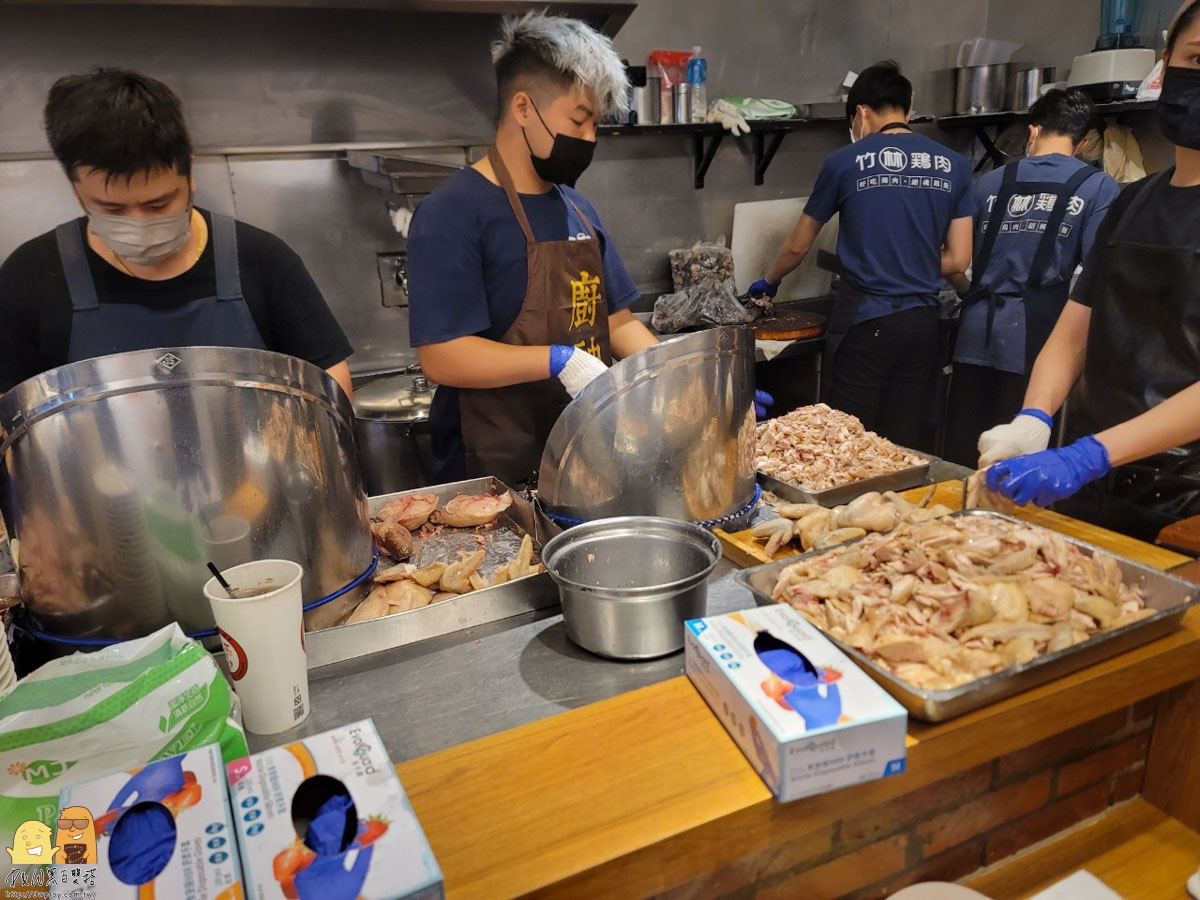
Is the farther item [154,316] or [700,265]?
[700,265]

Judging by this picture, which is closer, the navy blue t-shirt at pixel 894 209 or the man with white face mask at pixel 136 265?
the man with white face mask at pixel 136 265

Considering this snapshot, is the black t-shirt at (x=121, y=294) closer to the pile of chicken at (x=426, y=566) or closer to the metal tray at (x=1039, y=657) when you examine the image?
the pile of chicken at (x=426, y=566)

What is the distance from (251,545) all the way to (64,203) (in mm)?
3241

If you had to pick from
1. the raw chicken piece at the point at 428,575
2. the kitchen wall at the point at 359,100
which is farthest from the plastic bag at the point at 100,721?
the kitchen wall at the point at 359,100

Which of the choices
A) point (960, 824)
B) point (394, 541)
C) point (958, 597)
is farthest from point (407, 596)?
point (960, 824)

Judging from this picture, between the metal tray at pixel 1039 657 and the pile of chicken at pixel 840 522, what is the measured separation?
0.18 m

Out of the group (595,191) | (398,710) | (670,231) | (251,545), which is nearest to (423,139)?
(595,191)

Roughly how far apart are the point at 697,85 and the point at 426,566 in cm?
401

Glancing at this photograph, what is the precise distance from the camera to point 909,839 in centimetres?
→ 137

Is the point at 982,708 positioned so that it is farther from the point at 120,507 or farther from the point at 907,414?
the point at 907,414

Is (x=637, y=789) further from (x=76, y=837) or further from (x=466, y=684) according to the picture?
(x=76, y=837)

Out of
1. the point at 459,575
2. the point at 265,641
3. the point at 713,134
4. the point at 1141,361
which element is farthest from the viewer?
the point at 713,134

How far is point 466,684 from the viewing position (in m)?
1.29

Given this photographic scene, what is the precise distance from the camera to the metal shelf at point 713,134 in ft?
14.8
